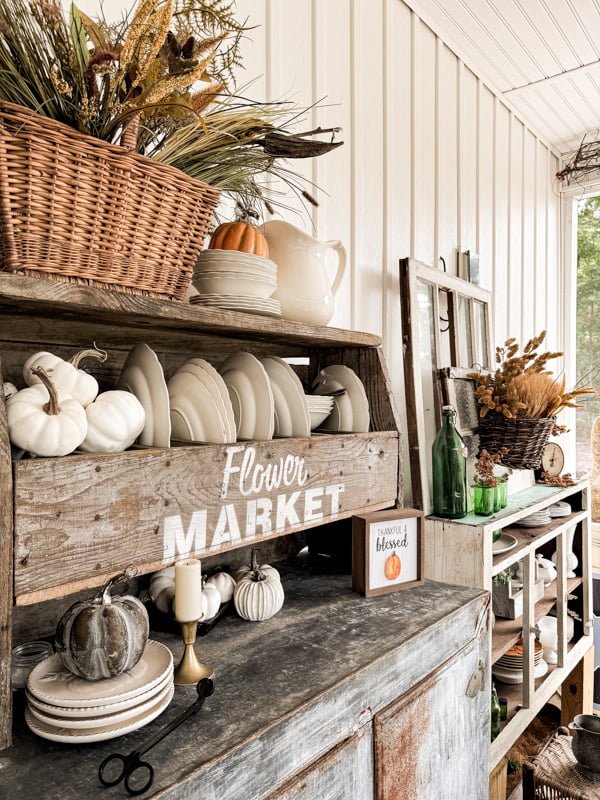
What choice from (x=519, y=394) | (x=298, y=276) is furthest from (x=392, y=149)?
(x=298, y=276)

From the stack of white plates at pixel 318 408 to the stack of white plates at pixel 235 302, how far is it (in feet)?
0.84

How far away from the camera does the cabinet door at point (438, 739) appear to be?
92 centimetres

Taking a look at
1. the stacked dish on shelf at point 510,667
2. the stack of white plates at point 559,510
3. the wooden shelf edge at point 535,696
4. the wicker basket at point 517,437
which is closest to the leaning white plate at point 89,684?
the wooden shelf edge at point 535,696

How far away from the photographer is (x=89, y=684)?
0.71 m

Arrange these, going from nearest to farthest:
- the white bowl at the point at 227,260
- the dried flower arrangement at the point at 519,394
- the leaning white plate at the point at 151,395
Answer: the leaning white plate at the point at 151,395, the white bowl at the point at 227,260, the dried flower arrangement at the point at 519,394

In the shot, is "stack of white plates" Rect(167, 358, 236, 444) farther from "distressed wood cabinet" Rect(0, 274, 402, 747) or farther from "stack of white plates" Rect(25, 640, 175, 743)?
"stack of white plates" Rect(25, 640, 175, 743)

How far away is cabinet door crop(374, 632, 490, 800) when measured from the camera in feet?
3.00

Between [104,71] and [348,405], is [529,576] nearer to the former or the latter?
[348,405]

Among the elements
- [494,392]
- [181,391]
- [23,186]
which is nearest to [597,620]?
[494,392]

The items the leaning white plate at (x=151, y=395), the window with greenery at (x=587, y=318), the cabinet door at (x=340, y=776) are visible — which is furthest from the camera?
the window with greenery at (x=587, y=318)

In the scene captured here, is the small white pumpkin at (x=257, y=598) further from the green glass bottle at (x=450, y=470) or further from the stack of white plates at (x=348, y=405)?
the green glass bottle at (x=450, y=470)

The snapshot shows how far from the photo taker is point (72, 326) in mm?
940

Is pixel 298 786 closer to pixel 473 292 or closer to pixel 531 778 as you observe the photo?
pixel 531 778

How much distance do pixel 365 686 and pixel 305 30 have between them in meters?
1.62
